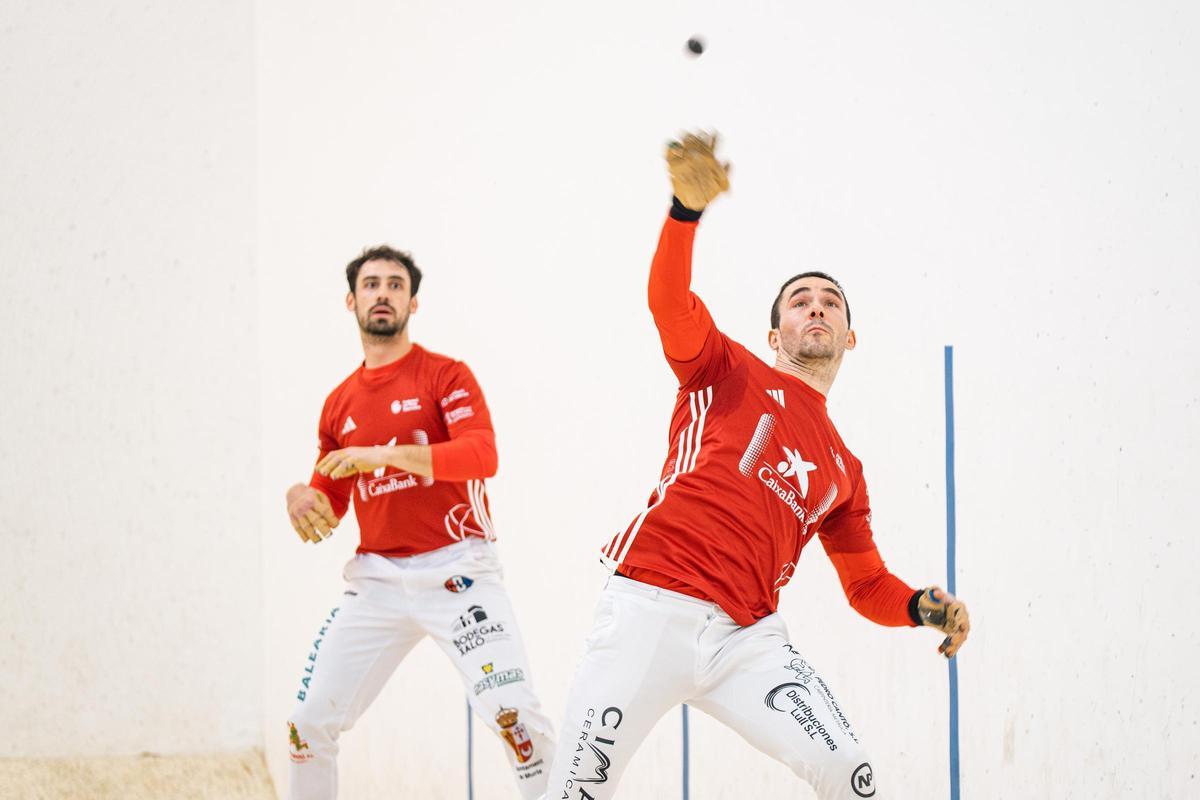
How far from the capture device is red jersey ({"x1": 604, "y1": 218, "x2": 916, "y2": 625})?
7.75ft

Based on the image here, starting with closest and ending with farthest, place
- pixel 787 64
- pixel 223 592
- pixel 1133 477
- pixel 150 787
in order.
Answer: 1. pixel 1133 477
2. pixel 787 64
3. pixel 150 787
4. pixel 223 592

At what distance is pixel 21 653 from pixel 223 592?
74cm

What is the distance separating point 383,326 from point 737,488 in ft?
4.24

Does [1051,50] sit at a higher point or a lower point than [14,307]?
higher

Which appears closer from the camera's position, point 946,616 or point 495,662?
point 946,616

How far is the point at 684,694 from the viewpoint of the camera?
2340 mm

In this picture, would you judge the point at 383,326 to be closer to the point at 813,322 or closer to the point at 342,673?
the point at 342,673

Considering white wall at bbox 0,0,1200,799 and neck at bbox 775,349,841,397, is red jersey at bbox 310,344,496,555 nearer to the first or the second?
white wall at bbox 0,0,1200,799

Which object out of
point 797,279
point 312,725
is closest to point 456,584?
point 312,725

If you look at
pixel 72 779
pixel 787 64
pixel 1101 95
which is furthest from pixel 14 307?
pixel 1101 95

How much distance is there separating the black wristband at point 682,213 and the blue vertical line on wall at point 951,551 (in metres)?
0.67

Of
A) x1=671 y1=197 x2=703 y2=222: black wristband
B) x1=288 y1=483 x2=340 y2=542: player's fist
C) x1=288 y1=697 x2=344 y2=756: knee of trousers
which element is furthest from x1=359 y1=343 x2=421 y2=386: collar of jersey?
x1=671 y1=197 x2=703 y2=222: black wristband

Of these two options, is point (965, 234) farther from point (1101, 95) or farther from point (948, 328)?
point (1101, 95)

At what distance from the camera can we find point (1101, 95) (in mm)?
2334
